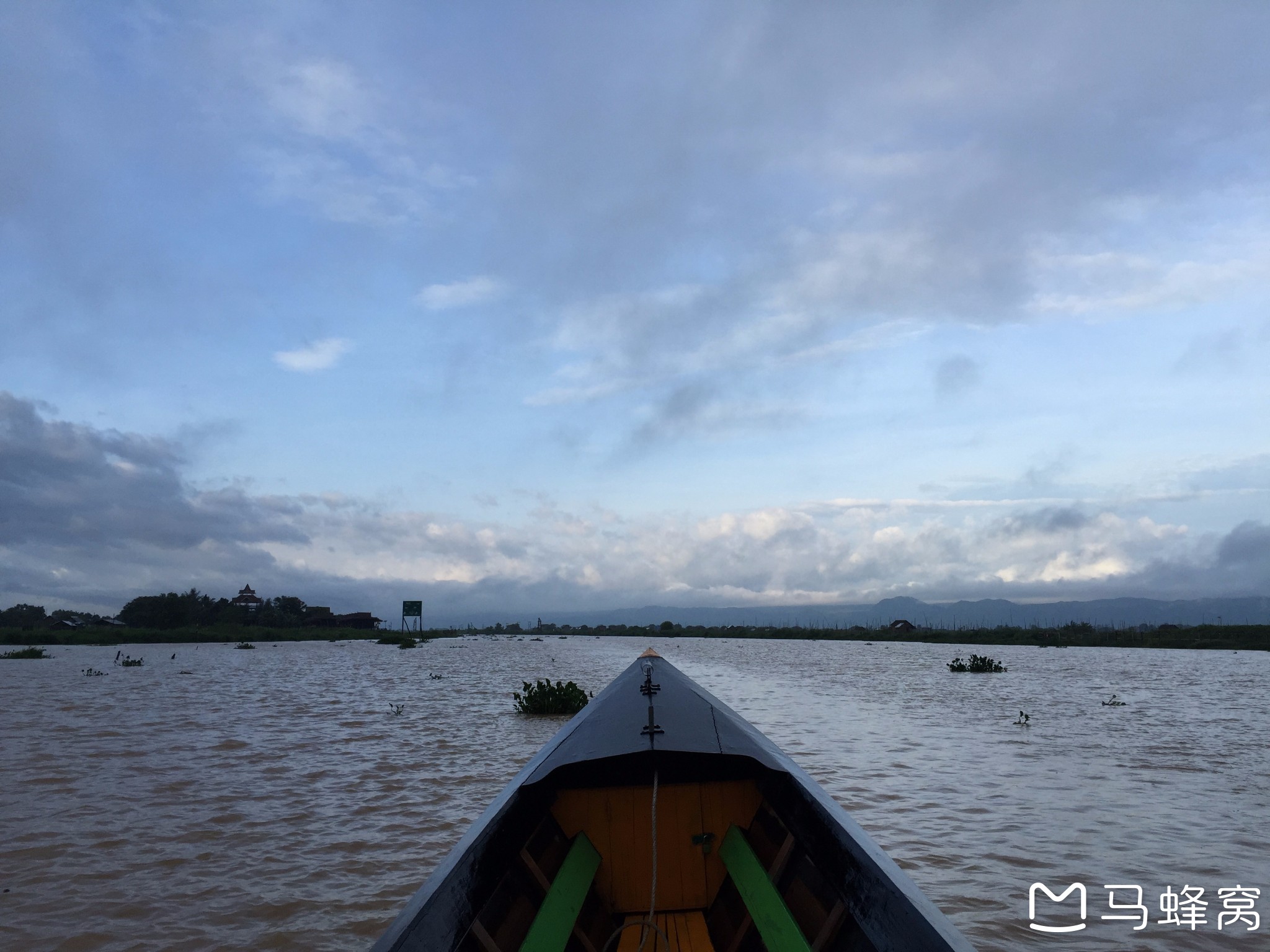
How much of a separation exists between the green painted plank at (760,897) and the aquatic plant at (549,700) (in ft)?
32.1

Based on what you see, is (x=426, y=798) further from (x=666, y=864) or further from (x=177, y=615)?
(x=177, y=615)

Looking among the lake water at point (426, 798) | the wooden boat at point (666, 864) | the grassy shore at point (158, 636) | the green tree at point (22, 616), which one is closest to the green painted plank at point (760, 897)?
the wooden boat at point (666, 864)

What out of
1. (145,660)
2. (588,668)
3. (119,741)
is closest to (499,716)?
(119,741)

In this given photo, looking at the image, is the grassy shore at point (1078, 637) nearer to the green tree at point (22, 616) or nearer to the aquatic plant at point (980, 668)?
the aquatic plant at point (980, 668)

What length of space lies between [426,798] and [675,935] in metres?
4.52

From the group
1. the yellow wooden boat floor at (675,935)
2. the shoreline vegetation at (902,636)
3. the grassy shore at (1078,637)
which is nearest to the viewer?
the yellow wooden boat floor at (675,935)

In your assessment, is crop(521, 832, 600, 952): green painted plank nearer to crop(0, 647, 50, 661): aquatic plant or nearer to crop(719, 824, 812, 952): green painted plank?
crop(719, 824, 812, 952): green painted plank

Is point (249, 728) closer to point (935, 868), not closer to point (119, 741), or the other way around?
point (119, 741)

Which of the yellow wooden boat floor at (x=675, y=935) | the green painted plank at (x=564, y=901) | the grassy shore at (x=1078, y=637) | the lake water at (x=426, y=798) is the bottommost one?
the grassy shore at (x=1078, y=637)

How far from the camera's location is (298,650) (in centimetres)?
3738

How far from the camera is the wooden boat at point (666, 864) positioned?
121 inches

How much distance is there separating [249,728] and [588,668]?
16.1 m

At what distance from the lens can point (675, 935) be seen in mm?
3889

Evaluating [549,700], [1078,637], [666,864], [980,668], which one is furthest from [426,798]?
[1078,637]
